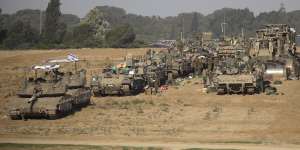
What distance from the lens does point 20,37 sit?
94062mm

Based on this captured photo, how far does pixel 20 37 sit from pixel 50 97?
222 ft

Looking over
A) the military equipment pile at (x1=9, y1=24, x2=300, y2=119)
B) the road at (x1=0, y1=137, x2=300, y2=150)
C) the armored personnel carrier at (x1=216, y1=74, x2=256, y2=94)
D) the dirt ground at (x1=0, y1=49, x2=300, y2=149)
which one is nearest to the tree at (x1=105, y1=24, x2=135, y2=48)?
the military equipment pile at (x1=9, y1=24, x2=300, y2=119)

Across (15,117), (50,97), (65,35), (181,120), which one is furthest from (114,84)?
(65,35)

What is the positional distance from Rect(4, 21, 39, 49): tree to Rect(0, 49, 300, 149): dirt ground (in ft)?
172

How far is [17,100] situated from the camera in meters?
28.4

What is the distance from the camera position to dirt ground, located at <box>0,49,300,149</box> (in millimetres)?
22500

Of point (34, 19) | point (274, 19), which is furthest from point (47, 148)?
point (34, 19)

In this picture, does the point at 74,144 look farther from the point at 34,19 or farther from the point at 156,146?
the point at 34,19

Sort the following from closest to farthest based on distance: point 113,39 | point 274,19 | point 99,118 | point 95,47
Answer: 1. point 99,118
2. point 95,47
3. point 113,39
4. point 274,19

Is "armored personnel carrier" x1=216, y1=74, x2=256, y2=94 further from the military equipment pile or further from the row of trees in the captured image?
the row of trees

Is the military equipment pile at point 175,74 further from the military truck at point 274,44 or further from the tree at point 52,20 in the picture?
the tree at point 52,20

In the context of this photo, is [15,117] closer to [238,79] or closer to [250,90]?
[238,79]

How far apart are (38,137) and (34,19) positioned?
15626cm

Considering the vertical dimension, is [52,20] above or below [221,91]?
above
